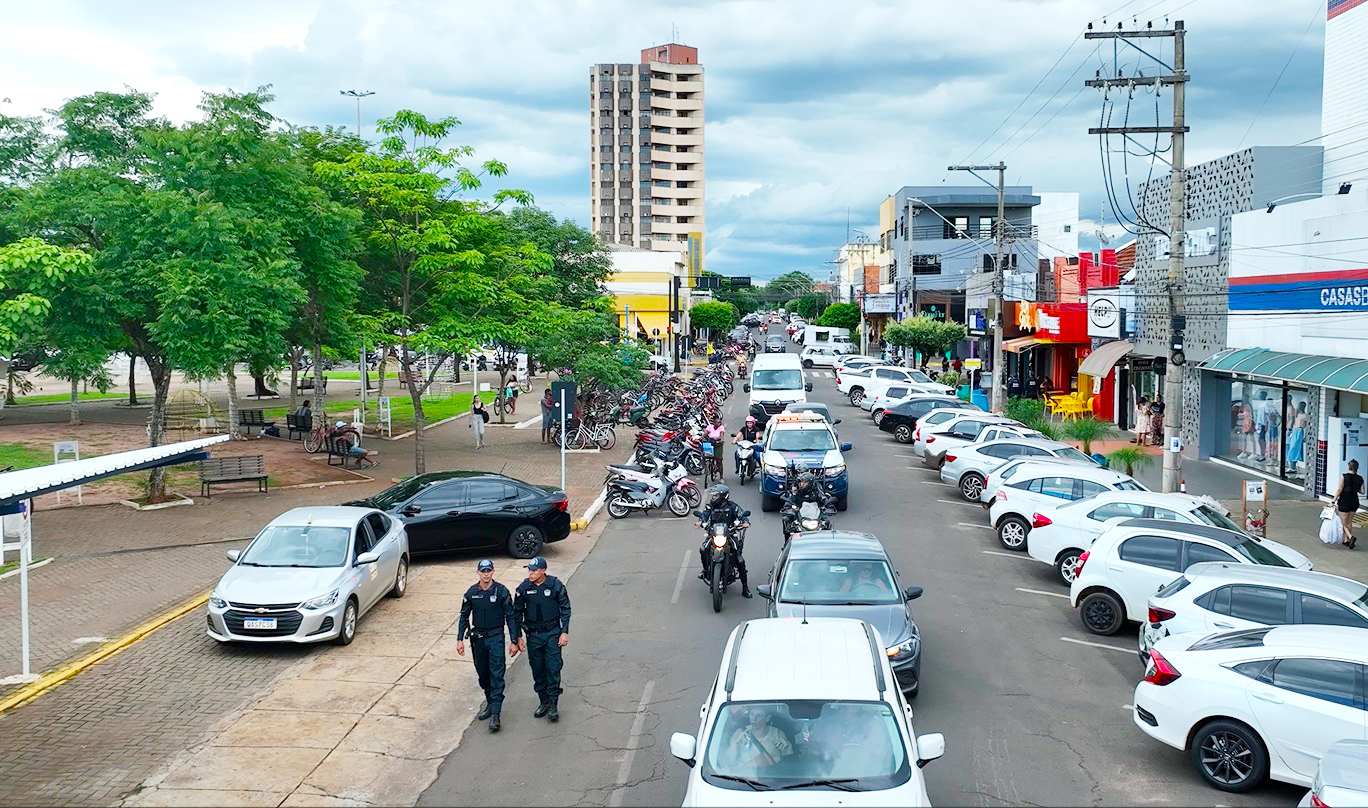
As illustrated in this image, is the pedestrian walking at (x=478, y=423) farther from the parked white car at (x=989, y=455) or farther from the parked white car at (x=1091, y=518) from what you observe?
the parked white car at (x=1091, y=518)

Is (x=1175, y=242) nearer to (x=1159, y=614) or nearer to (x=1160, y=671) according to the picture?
(x=1159, y=614)

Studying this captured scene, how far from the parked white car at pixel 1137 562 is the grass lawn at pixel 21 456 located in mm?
24507

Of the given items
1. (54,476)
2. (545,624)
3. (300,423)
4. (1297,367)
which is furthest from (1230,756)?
(300,423)

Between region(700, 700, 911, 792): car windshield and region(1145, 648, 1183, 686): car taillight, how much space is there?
3578mm

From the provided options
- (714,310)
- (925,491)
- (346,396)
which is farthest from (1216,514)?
(714,310)

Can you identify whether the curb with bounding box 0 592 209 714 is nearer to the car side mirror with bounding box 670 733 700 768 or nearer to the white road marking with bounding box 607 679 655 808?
the white road marking with bounding box 607 679 655 808

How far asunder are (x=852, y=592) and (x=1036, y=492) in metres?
8.65

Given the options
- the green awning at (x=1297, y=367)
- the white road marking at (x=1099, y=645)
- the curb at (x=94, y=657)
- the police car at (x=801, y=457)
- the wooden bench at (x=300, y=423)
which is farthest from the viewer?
the wooden bench at (x=300, y=423)

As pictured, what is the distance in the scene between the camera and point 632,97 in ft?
435

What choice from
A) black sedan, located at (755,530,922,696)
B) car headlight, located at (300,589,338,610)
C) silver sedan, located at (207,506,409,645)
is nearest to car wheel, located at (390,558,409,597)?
silver sedan, located at (207,506,409,645)

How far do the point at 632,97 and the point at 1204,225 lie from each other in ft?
360

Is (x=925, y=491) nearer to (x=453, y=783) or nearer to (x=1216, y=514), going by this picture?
(x=1216, y=514)

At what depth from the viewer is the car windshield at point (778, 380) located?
38.3 m

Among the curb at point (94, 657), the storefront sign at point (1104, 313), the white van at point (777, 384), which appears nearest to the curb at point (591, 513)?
the curb at point (94, 657)
